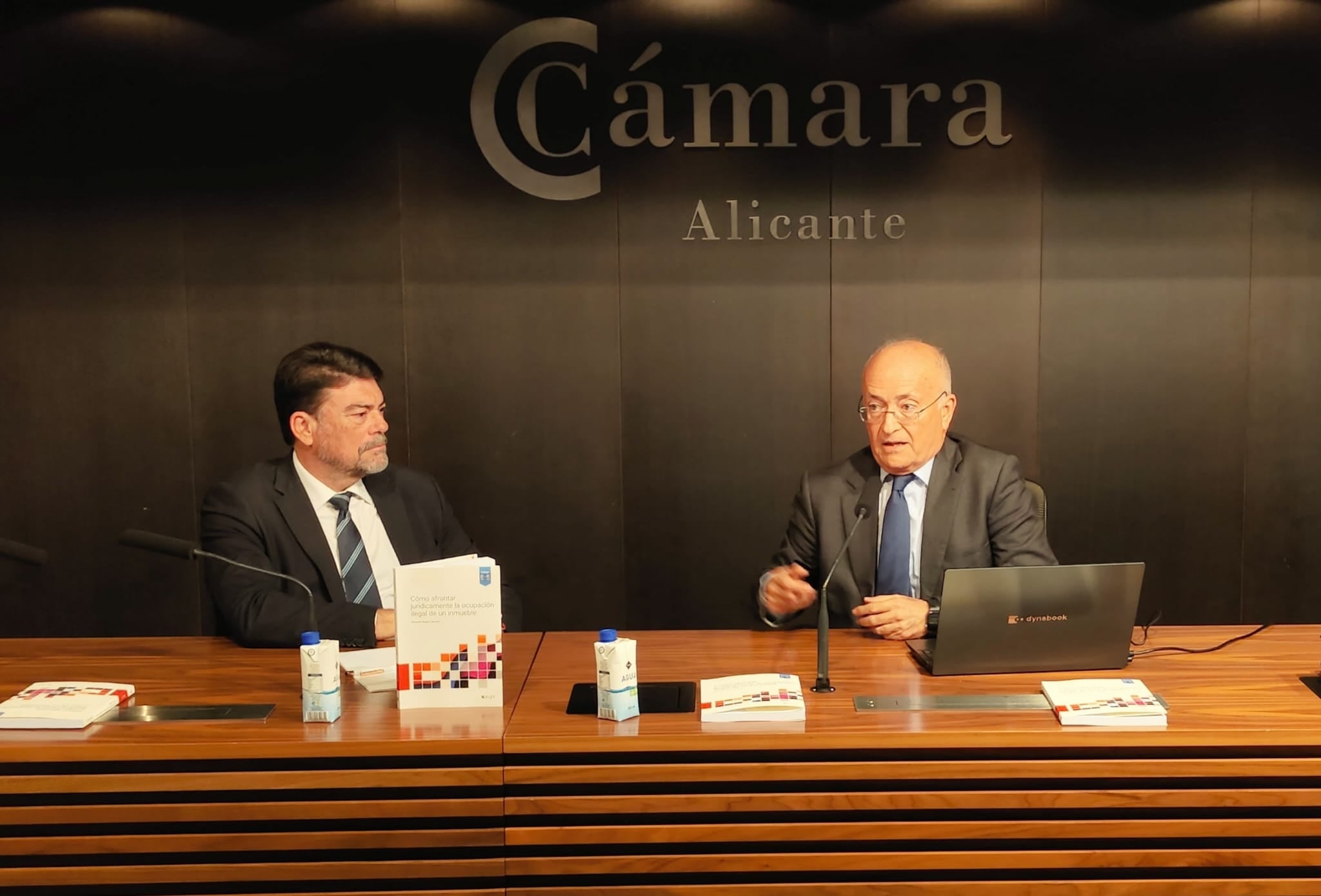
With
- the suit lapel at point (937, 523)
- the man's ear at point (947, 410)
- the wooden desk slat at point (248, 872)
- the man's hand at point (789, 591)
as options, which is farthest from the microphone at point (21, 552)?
the man's ear at point (947, 410)

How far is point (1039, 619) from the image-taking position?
2.20 meters

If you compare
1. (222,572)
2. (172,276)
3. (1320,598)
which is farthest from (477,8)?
(1320,598)

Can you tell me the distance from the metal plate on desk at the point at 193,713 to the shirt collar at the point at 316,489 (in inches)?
35.0

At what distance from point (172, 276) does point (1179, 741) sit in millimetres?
3806

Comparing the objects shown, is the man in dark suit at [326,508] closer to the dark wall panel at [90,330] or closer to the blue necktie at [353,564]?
the blue necktie at [353,564]

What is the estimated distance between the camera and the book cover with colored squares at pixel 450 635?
2.09 meters

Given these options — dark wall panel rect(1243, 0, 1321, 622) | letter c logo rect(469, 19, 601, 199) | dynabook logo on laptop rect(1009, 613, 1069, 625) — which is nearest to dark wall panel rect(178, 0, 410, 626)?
letter c logo rect(469, 19, 601, 199)

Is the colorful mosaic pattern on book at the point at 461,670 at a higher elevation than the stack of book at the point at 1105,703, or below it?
higher

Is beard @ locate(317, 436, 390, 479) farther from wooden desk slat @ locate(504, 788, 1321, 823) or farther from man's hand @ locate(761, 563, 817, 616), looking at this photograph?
wooden desk slat @ locate(504, 788, 1321, 823)

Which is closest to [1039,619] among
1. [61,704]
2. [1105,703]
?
[1105,703]

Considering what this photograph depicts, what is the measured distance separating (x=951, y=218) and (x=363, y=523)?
2.53 m

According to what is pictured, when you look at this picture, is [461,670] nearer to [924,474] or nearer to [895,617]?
[895,617]

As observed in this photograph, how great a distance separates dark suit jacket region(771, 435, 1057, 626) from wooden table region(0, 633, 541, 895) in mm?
1270

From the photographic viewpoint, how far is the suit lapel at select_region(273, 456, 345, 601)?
9.48ft
